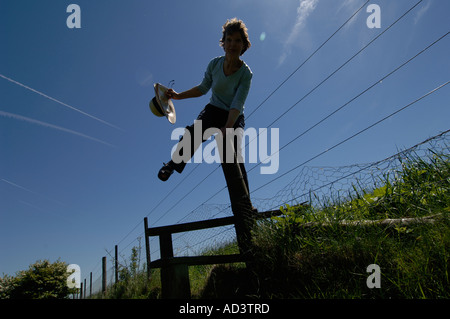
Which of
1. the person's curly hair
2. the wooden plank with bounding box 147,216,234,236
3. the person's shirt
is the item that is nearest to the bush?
the wooden plank with bounding box 147,216,234,236

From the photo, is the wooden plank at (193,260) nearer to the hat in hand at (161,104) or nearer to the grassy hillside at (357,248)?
the grassy hillside at (357,248)

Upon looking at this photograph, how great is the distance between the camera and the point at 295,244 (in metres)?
1.99

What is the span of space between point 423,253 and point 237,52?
2575 mm

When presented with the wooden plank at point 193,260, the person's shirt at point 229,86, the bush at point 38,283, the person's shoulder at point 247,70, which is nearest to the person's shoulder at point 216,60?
the person's shirt at point 229,86

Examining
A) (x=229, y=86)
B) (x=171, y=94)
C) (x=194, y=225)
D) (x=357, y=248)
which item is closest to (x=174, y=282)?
(x=194, y=225)

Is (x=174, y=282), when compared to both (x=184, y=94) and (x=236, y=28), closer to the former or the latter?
(x=184, y=94)

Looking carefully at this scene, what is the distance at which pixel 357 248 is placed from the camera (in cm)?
164

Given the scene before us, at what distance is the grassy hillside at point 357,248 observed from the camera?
4.41 feet

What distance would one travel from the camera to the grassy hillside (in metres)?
1.34

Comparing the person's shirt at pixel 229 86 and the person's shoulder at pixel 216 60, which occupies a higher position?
Answer: the person's shoulder at pixel 216 60

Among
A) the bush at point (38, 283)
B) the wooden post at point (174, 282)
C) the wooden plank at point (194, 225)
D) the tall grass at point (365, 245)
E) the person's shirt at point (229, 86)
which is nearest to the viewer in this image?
the tall grass at point (365, 245)

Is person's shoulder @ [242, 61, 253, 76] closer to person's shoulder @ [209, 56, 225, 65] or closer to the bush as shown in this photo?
person's shoulder @ [209, 56, 225, 65]

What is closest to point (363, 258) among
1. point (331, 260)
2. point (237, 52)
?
point (331, 260)
